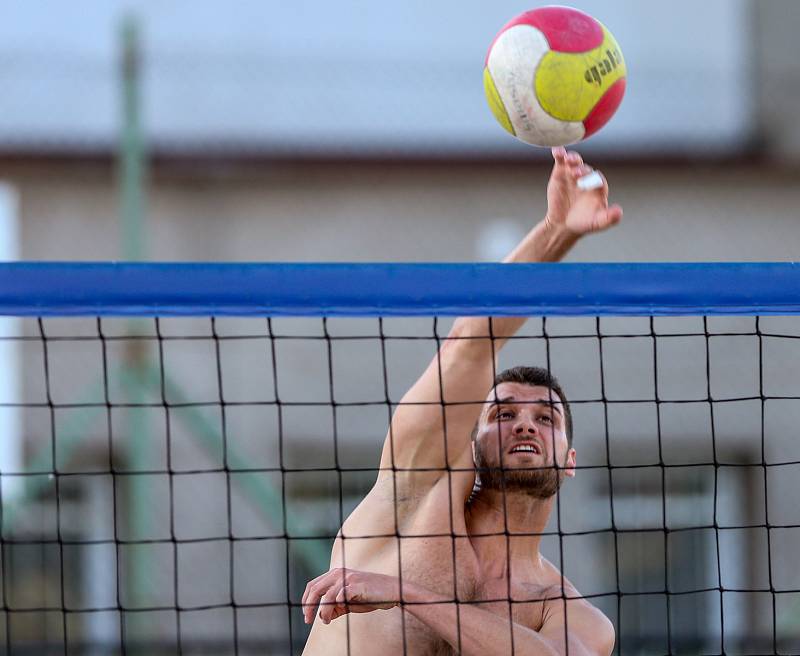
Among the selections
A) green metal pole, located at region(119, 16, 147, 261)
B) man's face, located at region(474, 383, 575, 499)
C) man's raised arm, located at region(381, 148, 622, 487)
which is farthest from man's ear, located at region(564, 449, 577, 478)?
green metal pole, located at region(119, 16, 147, 261)

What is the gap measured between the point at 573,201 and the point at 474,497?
0.80 m

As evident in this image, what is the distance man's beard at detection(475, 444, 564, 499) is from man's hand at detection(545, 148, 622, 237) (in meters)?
0.59

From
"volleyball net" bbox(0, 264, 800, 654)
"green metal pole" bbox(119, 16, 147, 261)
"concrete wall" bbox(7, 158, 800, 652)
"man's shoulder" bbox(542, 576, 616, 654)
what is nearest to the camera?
"man's shoulder" bbox(542, 576, 616, 654)

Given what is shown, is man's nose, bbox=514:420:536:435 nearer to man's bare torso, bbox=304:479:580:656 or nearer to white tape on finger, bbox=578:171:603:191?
man's bare torso, bbox=304:479:580:656

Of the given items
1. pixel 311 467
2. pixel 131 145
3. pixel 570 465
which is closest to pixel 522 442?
pixel 570 465

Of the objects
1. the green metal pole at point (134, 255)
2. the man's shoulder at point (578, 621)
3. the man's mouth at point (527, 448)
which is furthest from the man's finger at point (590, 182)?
the green metal pole at point (134, 255)

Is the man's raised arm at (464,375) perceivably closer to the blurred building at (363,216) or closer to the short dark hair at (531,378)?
the short dark hair at (531,378)

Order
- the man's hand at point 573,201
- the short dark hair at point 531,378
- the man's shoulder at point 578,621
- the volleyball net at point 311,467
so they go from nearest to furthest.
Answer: the man's hand at point 573,201
the man's shoulder at point 578,621
the short dark hair at point 531,378
the volleyball net at point 311,467

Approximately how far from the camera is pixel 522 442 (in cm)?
354

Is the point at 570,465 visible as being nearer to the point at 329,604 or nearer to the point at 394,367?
the point at 329,604

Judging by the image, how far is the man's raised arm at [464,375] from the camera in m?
3.43

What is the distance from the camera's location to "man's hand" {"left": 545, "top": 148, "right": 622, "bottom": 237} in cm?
337

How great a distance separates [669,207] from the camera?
30.6ft

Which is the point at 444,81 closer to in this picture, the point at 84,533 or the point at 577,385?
the point at 577,385
